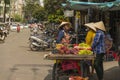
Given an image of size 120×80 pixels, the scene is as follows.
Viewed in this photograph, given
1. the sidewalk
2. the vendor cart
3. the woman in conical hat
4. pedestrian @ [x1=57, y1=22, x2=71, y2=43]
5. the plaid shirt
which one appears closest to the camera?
the vendor cart

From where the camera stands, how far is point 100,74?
1052 centimetres

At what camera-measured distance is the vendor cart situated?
32.1 ft

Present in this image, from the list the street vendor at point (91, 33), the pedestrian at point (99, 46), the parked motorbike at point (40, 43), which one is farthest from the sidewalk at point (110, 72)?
the parked motorbike at point (40, 43)

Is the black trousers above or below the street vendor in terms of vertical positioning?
below

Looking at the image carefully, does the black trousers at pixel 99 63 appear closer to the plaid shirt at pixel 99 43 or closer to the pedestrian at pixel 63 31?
the plaid shirt at pixel 99 43

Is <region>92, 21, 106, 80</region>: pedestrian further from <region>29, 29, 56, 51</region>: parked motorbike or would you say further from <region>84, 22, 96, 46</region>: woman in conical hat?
<region>29, 29, 56, 51</region>: parked motorbike

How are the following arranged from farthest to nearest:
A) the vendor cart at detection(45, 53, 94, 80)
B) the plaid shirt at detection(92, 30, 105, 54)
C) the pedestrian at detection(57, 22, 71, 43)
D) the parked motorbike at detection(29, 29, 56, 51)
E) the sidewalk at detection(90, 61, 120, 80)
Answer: the parked motorbike at detection(29, 29, 56, 51) → the sidewalk at detection(90, 61, 120, 80) → the pedestrian at detection(57, 22, 71, 43) → the plaid shirt at detection(92, 30, 105, 54) → the vendor cart at detection(45, 53, 94, 80)

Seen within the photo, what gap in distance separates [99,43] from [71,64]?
0.93 metres

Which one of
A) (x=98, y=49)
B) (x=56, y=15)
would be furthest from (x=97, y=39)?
(x=56, y=15)

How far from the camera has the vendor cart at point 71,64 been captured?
980 centimetres

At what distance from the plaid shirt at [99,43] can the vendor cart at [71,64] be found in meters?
0.32

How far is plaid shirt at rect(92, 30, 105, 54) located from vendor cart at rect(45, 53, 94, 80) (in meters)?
0.32

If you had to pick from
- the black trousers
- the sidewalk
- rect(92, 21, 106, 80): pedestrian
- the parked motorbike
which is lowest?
the parked motorbike

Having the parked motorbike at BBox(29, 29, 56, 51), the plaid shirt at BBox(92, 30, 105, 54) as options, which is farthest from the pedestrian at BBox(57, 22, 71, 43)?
the parked motorbike at BBox(29, 29, 56, 51)
